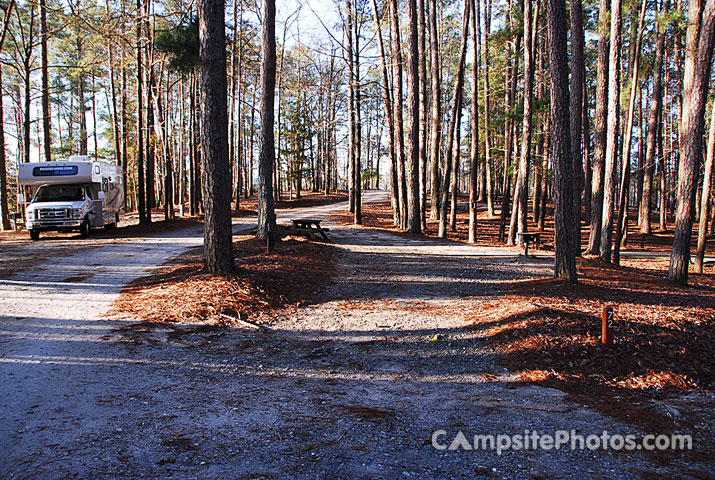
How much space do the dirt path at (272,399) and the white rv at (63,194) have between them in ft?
30.7

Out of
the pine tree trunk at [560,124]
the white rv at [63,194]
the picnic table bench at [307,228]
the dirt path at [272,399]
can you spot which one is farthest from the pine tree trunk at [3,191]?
the pine tree trunk at [560,124]

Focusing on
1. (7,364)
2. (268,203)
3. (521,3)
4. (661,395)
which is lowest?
(661,395)

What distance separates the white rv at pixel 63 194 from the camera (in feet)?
54.0

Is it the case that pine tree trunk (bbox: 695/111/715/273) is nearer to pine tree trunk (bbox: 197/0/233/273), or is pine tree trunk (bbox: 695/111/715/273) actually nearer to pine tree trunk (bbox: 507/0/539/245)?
pine tree trunk (bbox: 507/0/539/245)

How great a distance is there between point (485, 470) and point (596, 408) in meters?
1.94

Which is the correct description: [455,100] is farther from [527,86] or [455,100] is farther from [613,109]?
[613,109]

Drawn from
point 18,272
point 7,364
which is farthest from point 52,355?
point 18,272

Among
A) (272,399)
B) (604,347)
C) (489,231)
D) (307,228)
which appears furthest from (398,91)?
(272,399)

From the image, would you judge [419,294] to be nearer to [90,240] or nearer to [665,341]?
[665,341]

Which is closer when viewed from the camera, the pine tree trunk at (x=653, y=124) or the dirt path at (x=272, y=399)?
the dirt path at (x=272, y=399)

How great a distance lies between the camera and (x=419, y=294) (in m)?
9.17

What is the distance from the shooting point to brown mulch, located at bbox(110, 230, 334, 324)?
7160mm

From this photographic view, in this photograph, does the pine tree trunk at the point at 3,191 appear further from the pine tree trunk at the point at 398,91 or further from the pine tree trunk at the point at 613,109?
the pine tree trunk at the point at 613,109

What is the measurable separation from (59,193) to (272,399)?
55.9ft
